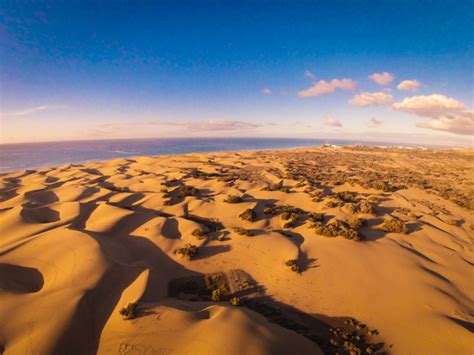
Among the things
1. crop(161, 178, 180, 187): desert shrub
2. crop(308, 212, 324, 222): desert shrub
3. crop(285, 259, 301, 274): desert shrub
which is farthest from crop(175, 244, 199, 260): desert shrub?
crop(161, 178, 180, 187): desert shrub

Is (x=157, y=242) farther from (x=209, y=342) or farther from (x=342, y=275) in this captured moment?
(x=342, y=275)

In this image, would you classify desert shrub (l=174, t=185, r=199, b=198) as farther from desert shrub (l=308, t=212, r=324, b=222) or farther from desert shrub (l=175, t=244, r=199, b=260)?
desert shrub (l=308, t=212, r=324, b=222)

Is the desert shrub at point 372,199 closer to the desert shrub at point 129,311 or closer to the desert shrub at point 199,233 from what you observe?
the desert shrub at point 199,233

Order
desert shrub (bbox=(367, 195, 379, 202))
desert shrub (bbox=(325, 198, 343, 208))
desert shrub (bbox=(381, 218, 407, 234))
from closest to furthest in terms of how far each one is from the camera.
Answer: desert shrub (bbox=(381, 218, 407, 234))
desert shrub (bbox=(325, 198, 343, 208))
desert shrub (bbox=(367, 195, 379, 202))

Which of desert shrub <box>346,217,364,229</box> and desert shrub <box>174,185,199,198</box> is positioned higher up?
desert shrub <box>174,185,199,198</box>

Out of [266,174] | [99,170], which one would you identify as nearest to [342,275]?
[266,174]

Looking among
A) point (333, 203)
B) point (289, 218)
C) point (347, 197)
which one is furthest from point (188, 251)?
point (347, 197)
